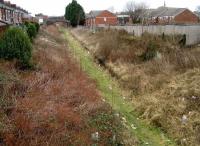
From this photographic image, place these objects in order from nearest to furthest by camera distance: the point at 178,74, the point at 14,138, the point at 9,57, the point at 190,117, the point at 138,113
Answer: the point at 14,138 → the point at 190,117 → the point at 138,113 → the point at 9,57 → the point at 178,74

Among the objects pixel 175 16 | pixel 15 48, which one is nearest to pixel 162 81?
pixel 15 48

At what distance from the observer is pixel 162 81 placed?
14.3 m

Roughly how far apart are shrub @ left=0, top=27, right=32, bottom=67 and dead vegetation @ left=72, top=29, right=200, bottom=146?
443 centimetres

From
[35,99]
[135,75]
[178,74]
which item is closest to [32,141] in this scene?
[35,99]

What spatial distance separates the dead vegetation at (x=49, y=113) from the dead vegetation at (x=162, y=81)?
1.90 meters

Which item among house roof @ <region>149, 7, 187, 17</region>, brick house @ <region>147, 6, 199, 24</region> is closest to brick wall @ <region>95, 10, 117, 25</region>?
house roof @ <region>149, 7, 187, 17</region>

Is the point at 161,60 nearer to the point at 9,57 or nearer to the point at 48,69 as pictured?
the point at 48,69

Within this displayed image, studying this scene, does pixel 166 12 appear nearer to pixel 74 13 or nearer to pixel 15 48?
pixel 74 13

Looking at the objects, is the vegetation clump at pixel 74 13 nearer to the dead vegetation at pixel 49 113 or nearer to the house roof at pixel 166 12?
the house roof at pixel 166 12

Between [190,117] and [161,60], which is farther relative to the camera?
[161,60]

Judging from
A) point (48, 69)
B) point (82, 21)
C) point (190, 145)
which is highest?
point (82, 21)

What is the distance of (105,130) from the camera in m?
8.88

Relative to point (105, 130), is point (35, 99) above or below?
above

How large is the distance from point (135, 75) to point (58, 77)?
16.9 ft
